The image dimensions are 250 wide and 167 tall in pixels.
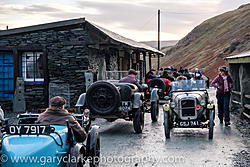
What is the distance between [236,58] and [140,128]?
5857 millimetres

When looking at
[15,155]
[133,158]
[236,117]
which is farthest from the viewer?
[236,117]

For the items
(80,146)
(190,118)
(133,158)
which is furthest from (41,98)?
(80,146)

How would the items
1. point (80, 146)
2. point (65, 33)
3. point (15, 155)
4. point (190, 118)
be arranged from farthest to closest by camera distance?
point (65, 33)
point (190, 118)
point (80, 146)
point (15, 155)

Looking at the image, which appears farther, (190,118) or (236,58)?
(236,58)

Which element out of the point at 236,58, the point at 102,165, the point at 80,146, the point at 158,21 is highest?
the point at 158,21

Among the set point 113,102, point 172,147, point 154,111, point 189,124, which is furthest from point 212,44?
point 172,147

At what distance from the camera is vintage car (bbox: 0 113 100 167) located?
4.74 m

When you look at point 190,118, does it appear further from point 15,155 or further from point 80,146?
point 15,155

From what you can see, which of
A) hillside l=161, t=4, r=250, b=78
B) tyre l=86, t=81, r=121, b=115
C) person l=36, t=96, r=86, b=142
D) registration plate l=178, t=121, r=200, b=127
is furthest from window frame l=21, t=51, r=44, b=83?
hillside l=161, t=4, r=250, b=78

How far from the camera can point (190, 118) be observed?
31.8ft

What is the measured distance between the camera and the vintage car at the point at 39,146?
4.74 meters

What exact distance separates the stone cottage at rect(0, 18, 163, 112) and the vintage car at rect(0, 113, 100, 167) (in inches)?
431

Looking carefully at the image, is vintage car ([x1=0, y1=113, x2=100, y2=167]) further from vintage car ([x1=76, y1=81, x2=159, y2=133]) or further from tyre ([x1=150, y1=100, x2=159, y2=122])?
tyre ([x1=150, y1=100, x2=159, y2=122])

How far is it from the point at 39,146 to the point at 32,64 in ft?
41.5
